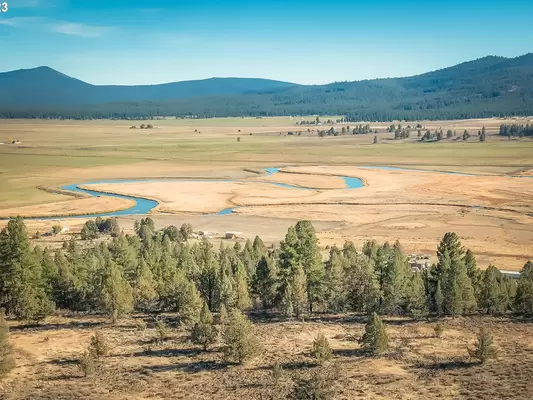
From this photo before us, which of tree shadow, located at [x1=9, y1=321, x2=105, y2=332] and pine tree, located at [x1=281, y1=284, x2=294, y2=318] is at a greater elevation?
pine tree, located at [x1=281, y1=284, x2=294, y2=318]

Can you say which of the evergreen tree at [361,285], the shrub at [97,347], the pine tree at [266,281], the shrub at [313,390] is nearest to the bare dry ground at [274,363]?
the shrub at [97,347]

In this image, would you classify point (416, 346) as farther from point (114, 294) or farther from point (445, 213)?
point (445, 213)

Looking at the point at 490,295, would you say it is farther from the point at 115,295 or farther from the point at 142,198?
the point at 142,198

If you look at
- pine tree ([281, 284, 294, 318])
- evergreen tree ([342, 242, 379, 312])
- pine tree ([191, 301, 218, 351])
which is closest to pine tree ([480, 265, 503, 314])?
evergreen tree ([342, 242, 379, 312])

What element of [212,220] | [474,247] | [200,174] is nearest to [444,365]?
[474,247]

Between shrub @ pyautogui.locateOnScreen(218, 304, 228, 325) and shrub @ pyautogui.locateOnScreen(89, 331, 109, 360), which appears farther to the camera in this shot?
shrub @ pyautogui.locateOnScreen(218, 304, 228, 325)

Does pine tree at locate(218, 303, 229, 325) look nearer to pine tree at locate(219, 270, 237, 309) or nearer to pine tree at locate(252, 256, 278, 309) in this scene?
pine tree at locate(219, 270, 237, 309)
